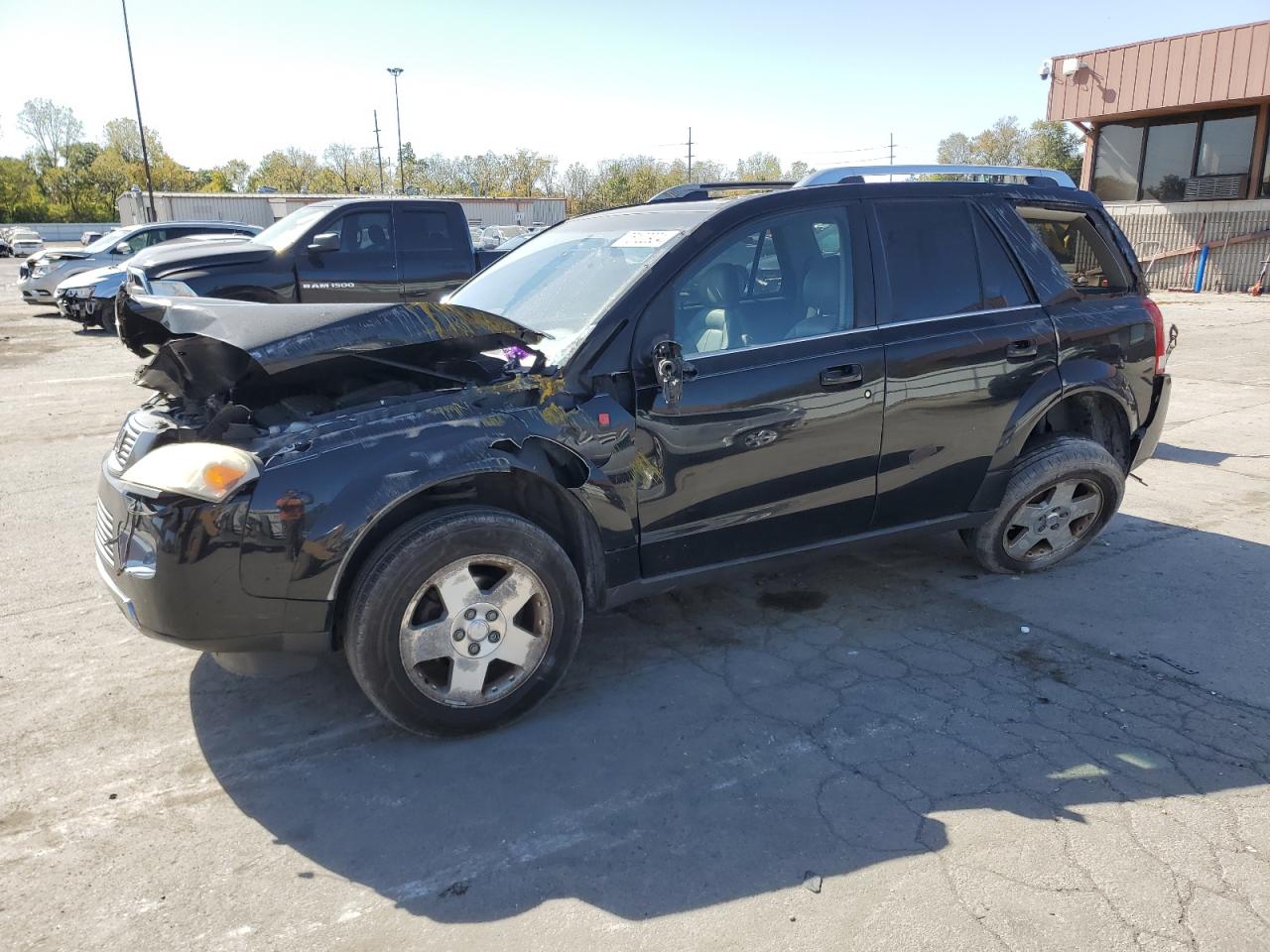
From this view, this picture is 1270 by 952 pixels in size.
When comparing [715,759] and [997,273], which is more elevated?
[997,273]

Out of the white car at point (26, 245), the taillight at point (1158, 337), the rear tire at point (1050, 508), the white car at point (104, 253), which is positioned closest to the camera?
the rear tire at point (1050, 508)

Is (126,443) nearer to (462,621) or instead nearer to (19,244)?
(462,621)

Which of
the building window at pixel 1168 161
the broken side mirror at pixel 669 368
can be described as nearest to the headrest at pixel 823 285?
the broken side mirror at pixel 669 368

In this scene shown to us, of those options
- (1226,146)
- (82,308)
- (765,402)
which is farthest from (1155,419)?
(1226,146)

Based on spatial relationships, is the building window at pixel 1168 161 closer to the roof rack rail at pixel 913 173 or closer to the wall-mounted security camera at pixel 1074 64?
the wall-mounted security camera at pixel 1074 64

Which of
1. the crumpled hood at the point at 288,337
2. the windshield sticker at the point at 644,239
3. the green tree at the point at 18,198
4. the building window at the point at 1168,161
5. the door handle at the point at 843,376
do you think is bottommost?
the door handle at the point at 843,376

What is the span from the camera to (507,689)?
130 inches

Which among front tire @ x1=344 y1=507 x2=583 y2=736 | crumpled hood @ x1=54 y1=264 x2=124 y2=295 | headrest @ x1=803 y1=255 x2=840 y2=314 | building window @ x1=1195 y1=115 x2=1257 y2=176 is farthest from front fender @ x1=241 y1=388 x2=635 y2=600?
building window @ x1=1195 y1=115 x2=1257 y2=176

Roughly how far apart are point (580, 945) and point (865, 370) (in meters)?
2.52

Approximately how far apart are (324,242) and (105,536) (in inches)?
303

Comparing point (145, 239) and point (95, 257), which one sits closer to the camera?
point (145, 239)

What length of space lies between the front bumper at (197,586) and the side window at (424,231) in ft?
26.9

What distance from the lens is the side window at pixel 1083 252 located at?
185 inches

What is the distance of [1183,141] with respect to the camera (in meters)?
23.5
